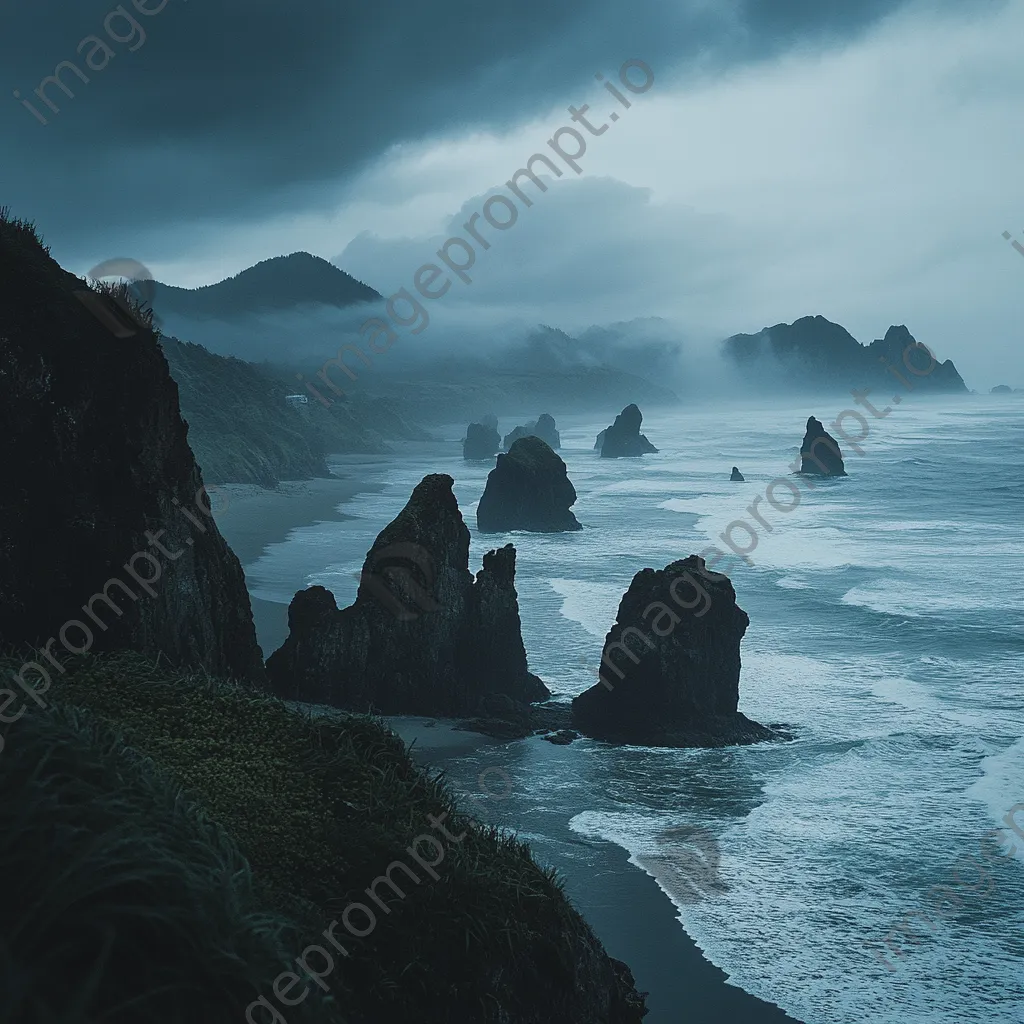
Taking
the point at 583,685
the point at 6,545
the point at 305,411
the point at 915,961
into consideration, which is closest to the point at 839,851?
the point at 915,961

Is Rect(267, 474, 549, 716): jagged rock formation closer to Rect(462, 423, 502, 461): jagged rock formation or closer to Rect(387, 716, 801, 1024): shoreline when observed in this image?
Rect(387, 716, 801, 1024): shoreline

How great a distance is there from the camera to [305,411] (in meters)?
136

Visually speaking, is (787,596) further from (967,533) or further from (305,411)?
(305,411)

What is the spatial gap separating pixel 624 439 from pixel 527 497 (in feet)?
207

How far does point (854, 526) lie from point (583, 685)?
4412cm

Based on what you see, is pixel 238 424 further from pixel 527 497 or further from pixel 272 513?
pixel 527 497

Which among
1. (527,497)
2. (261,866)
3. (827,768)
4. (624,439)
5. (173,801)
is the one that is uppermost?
(624,439)

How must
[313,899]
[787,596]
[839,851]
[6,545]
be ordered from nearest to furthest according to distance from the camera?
[313,899], [6,545], [839,851], [787,596]

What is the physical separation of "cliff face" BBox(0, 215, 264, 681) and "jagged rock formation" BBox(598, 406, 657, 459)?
114m

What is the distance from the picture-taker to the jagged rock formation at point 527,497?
69.8 metres

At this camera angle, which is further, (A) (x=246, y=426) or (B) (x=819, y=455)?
(B) (x=819, y=455)

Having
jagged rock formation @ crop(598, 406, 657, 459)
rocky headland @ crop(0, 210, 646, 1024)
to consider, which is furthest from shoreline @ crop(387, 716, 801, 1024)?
jagged rock formation @ crop(598, 406, 657, 459)

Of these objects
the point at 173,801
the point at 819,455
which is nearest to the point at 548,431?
the point at 819,455

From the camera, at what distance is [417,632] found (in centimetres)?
2944
